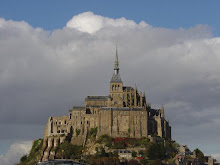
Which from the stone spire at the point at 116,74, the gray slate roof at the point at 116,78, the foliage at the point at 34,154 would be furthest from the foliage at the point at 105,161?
the stone spire at the point at 116,74

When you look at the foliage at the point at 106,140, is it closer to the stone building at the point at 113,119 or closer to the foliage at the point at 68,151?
the stone building at the point at 113,119

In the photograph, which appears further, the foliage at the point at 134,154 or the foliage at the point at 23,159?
the foliage at the point at 23,159

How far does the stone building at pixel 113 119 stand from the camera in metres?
141

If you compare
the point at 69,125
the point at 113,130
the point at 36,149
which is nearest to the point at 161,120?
the point at 113,130

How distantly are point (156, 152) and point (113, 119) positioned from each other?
56.2ft

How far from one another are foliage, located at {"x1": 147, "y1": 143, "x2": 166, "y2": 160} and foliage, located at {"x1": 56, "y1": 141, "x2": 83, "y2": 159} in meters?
19.2

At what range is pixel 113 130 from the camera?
141 meters

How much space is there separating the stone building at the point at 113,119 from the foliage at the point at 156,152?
9.33m

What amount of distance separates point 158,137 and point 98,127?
56.2ft

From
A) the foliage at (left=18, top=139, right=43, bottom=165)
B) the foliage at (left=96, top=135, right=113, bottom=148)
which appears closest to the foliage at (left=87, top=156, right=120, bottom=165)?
the foliage at (left=96, top=135, right=113, bottom=148)

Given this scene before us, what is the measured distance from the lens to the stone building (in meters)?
141

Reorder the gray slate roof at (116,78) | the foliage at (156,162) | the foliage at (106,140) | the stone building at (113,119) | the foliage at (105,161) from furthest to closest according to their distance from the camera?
the gray slate roof at (116,78)
the stone building at (113,119)
the foliage at (106,140)
the foliage at (156,162)
the foliage at (105,161)

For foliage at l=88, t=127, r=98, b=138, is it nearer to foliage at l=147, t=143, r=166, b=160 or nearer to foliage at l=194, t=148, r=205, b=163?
foliage at l=147, t=143, r=166, b=160

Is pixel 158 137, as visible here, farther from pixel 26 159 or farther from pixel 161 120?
pixel 26 159
